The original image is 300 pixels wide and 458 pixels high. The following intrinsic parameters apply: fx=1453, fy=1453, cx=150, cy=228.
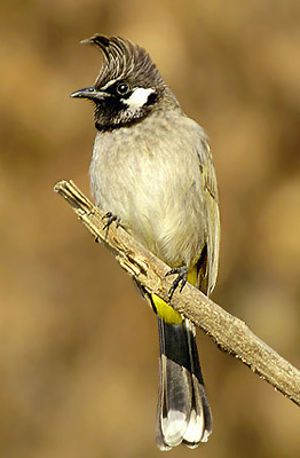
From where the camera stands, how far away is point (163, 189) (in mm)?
6375

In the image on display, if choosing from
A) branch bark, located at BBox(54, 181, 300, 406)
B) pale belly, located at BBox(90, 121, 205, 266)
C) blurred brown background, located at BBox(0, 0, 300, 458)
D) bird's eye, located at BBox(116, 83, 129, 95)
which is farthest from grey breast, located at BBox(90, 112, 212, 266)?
blurred brown background, located at BBox(0, 0, 300, 458)

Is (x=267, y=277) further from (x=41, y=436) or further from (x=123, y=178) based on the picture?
(x=123, y=178)

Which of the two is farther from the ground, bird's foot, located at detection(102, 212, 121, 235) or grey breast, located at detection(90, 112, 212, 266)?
grey breast, located at detection(90, 112, 212, 266)

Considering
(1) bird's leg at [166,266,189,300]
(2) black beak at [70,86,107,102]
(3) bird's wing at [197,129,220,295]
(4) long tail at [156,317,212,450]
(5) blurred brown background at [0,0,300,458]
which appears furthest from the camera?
(5) blurred brown background at [0,0,300,458]

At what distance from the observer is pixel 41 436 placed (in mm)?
8961

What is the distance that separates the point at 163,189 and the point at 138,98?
0.48m

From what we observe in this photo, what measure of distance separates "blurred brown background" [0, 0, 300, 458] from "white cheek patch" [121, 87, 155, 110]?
7.27 ft

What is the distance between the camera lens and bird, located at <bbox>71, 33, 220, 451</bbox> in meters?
6.38

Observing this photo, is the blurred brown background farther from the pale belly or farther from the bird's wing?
the pale belly

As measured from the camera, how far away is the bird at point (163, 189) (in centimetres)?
638

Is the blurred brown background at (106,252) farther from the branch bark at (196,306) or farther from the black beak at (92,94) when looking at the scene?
the branch bark at (196,306)

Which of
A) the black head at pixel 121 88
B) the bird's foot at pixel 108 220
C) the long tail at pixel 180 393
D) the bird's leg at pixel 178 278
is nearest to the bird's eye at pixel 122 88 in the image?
the black head at pixel 121 88

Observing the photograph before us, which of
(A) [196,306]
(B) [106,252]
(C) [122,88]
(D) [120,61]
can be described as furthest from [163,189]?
(B) [106,252]

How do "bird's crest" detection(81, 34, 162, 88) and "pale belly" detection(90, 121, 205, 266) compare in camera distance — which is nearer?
"pale belly" detection(90, 121, 205, 266)
